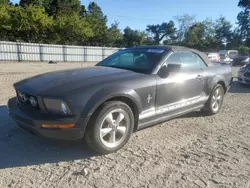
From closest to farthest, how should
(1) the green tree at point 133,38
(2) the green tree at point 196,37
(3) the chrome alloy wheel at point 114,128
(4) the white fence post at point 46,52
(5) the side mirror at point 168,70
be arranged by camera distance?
(3) the chrome alloy wheel at point 114,128 → (5) the side mirror at point 168,70 → (4) the white fence post at point 46,52 → (2) the green tree at point 196,37 → (1) the green tree at point 133,38

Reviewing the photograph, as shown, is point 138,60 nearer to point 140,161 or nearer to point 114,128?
point 114,128

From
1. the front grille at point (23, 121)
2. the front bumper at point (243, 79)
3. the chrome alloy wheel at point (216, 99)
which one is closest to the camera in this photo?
the front grille at point (23, 121)

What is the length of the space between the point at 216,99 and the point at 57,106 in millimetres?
3805

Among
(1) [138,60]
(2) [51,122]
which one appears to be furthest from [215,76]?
(2) [51,122]

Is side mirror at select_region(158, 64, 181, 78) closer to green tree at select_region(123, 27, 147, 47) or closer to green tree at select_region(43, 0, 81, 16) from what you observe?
green tree at select_region(43, 0, 81, 16)

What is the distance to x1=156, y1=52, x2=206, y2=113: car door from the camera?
3.82 metres

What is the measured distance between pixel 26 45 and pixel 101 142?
73.5 ft

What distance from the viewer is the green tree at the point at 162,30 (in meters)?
71.4

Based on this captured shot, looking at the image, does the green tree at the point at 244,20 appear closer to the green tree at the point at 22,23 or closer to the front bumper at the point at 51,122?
the green tree at the point at 22,23

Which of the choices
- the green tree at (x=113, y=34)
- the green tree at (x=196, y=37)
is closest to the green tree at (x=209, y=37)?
the green tree at (x=196, y=37)

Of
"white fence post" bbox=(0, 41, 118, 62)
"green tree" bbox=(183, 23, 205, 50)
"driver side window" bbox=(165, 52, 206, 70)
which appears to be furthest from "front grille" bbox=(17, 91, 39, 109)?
"green tree" bbox=(183, 23, 205, 50)

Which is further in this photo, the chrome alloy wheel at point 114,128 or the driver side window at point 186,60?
the driver side window at point 186,60

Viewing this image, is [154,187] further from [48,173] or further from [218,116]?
[218,116]

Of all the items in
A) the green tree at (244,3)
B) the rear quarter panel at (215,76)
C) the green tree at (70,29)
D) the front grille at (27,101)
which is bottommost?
the front grille at (27,101)
